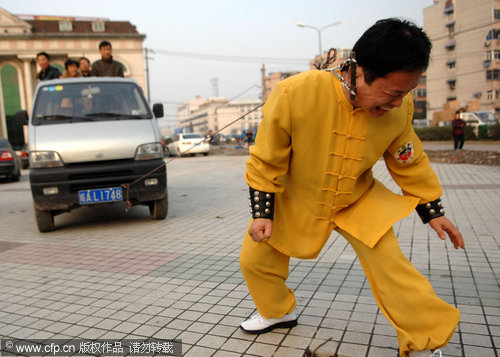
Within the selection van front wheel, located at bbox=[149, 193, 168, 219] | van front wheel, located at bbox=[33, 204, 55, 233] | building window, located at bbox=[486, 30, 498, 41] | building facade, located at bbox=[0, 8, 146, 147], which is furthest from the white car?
building window, located at bbox=[486, 30, 498, 41]

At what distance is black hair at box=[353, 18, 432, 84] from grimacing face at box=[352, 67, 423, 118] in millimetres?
28

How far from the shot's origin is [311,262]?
3.97 m

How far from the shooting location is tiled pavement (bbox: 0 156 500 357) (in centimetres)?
249

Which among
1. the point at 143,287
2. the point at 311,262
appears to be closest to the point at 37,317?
the point at 143,287

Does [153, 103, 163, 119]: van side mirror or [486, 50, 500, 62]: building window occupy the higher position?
[486, 50, 500, 62]: building window

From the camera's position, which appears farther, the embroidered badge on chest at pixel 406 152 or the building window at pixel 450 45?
the building window at pixel 450 45

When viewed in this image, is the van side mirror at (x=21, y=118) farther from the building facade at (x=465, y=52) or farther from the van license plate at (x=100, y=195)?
the building facade at (x=465, y=52)

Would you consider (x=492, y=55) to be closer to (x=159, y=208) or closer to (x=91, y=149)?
(x=159, y=208)

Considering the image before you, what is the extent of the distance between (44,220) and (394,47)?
551cm

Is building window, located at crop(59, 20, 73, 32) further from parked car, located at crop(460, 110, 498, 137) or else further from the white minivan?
the white minivan

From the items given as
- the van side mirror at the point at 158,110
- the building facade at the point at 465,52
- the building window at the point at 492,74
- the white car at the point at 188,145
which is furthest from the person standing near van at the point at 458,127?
the building window at the point at 492,74

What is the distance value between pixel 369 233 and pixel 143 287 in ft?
7.30

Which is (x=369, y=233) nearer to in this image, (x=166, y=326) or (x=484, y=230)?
(x=166, y=326)

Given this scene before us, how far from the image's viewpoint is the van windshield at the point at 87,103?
18.8 feet
